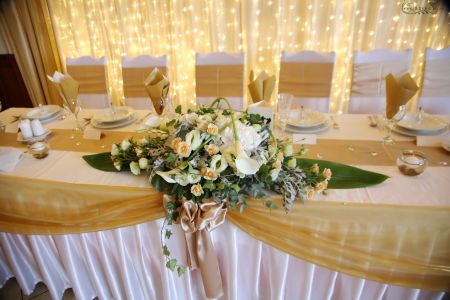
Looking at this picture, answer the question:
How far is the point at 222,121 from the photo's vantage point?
80cm

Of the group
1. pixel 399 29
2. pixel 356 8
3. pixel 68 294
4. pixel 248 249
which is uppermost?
pixel 356 8

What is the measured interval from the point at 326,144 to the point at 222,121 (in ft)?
1.83

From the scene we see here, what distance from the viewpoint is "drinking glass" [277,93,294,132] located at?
49.6 inches

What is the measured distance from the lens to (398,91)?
108 centimetres

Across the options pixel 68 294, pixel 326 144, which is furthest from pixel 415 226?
pixel 68 294

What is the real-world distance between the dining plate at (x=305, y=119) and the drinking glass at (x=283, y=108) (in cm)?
3

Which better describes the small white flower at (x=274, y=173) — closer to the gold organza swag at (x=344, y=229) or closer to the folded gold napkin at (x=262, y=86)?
the gold organza swag at (x=344, y=229)

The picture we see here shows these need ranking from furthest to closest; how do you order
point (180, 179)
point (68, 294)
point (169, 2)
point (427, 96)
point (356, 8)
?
point (169, 2)
point (356, 8)
point (427, 96)
point (68, 294)
point (180, 179)

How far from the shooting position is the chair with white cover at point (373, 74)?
172 centimetres

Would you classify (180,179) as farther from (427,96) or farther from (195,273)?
(427,96)

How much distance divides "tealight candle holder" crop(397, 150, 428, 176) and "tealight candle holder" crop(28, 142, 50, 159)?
1.34 meters

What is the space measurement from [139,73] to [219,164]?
1.44 m

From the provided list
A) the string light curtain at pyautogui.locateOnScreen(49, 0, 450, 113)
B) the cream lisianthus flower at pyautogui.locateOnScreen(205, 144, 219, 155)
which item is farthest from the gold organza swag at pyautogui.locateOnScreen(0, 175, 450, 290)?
the string light curtain at pyautogui.locateOnScreen(49, 0, 450, 113)

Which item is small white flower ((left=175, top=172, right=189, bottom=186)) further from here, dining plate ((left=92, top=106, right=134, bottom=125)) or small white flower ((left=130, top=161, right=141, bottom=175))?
dining plate ((left=92, top=106, right=134, bottom=125))
